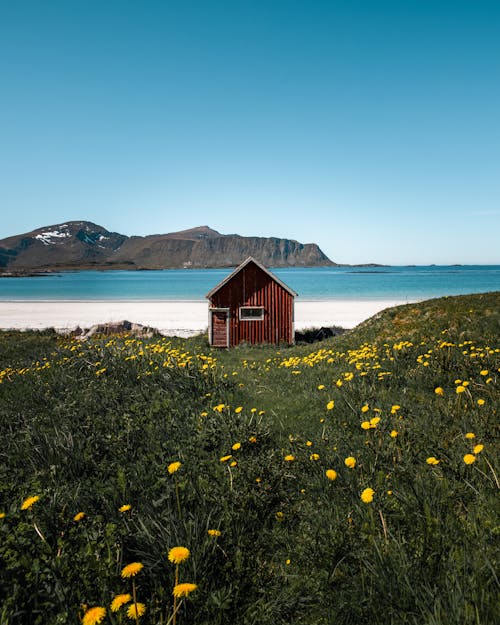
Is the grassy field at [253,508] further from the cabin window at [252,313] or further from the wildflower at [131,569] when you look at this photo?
the cabin window at [252,313]

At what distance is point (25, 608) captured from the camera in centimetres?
277

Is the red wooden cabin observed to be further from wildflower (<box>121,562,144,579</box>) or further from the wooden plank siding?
wildflower (<box>121,562,144,579</box>)

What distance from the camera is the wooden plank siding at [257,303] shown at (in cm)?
2458

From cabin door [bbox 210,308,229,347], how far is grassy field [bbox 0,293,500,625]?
631 inches

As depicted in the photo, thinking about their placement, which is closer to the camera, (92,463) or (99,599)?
(99,599)

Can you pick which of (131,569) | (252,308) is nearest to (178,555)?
(131,569)

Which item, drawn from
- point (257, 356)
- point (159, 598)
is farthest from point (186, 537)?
point (257, 356)

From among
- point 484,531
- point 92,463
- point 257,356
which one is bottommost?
point 257,356

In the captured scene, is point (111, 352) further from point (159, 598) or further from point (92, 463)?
point (159, 598)

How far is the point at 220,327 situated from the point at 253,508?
20.5 m

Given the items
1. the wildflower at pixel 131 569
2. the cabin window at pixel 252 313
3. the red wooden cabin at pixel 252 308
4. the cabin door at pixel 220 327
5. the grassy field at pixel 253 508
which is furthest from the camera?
the cabin window at pixel 252 313

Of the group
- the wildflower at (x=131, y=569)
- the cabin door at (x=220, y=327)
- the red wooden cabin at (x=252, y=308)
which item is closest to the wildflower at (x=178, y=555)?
the wildflower at (x=131, y=569)

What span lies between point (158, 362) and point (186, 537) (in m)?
7.37

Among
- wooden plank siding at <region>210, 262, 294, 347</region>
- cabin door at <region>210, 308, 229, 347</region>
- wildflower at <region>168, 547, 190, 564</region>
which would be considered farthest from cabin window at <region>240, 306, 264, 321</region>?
wildflower at <region>168, 547, 190, 564</region>
